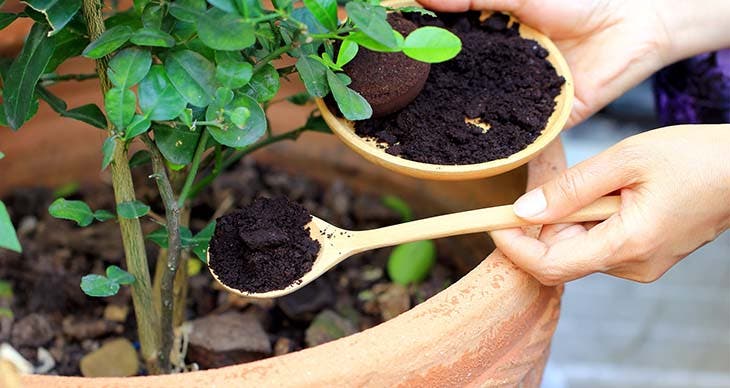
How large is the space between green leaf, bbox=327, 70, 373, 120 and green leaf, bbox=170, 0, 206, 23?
0.14 meters

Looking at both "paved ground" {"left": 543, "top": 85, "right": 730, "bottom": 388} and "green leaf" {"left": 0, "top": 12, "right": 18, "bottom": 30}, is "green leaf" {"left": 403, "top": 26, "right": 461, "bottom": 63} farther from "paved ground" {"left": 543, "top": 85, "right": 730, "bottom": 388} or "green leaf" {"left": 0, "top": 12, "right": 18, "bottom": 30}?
"paved ground" {"left": 543, "top": 85, "right": 730, "bottom": 388}

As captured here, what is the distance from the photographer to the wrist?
1.01 m

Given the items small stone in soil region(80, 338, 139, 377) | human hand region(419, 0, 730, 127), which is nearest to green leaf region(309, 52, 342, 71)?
human hand region(419, 0, 730, 127)

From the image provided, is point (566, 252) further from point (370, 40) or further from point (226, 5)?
point (226, 5)

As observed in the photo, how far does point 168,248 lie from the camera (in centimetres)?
78

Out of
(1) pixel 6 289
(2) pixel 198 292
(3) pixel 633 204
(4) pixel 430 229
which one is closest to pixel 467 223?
(4) pixel 430 229

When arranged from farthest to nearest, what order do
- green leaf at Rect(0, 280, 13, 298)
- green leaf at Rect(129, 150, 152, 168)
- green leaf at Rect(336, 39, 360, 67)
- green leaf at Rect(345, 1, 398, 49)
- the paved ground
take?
1. the paved ground
2. green leaf at Rect(0, 280, 13, 298)
3. green leaf at Rect(129, 150, 152, 168)
4. green leaf at Rect(336, 39, 360, 67)
5. green leaf at Rect(345, 1, 398, 49)

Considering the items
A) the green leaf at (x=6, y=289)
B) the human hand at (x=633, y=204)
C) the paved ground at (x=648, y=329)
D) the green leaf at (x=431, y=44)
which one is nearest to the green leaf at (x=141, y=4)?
the green leaf at (x=431, y=44)

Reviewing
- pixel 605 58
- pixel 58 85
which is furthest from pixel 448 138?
pixel 58 85

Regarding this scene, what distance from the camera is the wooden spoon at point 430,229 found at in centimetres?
79

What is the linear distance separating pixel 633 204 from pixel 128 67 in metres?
0.46

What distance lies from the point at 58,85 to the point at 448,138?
1.91 ft

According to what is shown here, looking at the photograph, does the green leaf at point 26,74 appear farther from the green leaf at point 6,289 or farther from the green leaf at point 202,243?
the green leaf at point 6,289

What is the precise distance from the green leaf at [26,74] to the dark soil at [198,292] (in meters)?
0.37
